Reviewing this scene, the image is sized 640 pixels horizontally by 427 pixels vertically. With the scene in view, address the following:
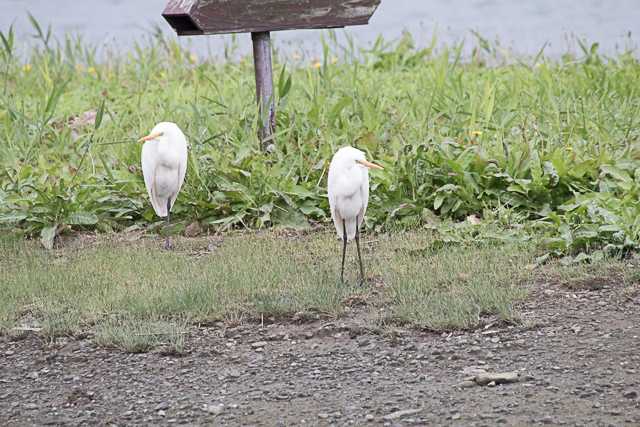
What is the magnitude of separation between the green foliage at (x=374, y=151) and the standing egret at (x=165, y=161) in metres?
0.43

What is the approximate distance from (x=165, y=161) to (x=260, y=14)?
4.16ft

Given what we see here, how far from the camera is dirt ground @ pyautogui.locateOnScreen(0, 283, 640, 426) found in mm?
3549

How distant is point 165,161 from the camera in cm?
555

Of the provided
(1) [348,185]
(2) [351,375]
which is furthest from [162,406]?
(1) [348,185]

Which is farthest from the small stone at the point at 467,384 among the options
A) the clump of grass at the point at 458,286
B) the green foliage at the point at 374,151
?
the green foliage at the point at 374,151

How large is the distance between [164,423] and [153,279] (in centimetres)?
153

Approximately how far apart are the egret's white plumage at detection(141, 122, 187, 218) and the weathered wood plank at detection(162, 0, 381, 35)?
74 centimetres

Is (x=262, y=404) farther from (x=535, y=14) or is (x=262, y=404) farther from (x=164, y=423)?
(x=535, y=14)

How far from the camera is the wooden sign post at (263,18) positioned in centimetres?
593

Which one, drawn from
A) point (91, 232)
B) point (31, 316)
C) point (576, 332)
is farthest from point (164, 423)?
point (91, 232)

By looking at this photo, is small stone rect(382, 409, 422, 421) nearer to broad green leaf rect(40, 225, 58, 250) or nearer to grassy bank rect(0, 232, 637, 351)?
grassy bank rect(0, 232, 637, 351)

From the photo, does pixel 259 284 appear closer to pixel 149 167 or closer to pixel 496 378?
pixel 149 167

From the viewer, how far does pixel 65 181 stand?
624 centimetres

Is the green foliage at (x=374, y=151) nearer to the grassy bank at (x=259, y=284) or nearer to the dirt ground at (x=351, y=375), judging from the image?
the grassy bank at (x=259, y=284)
